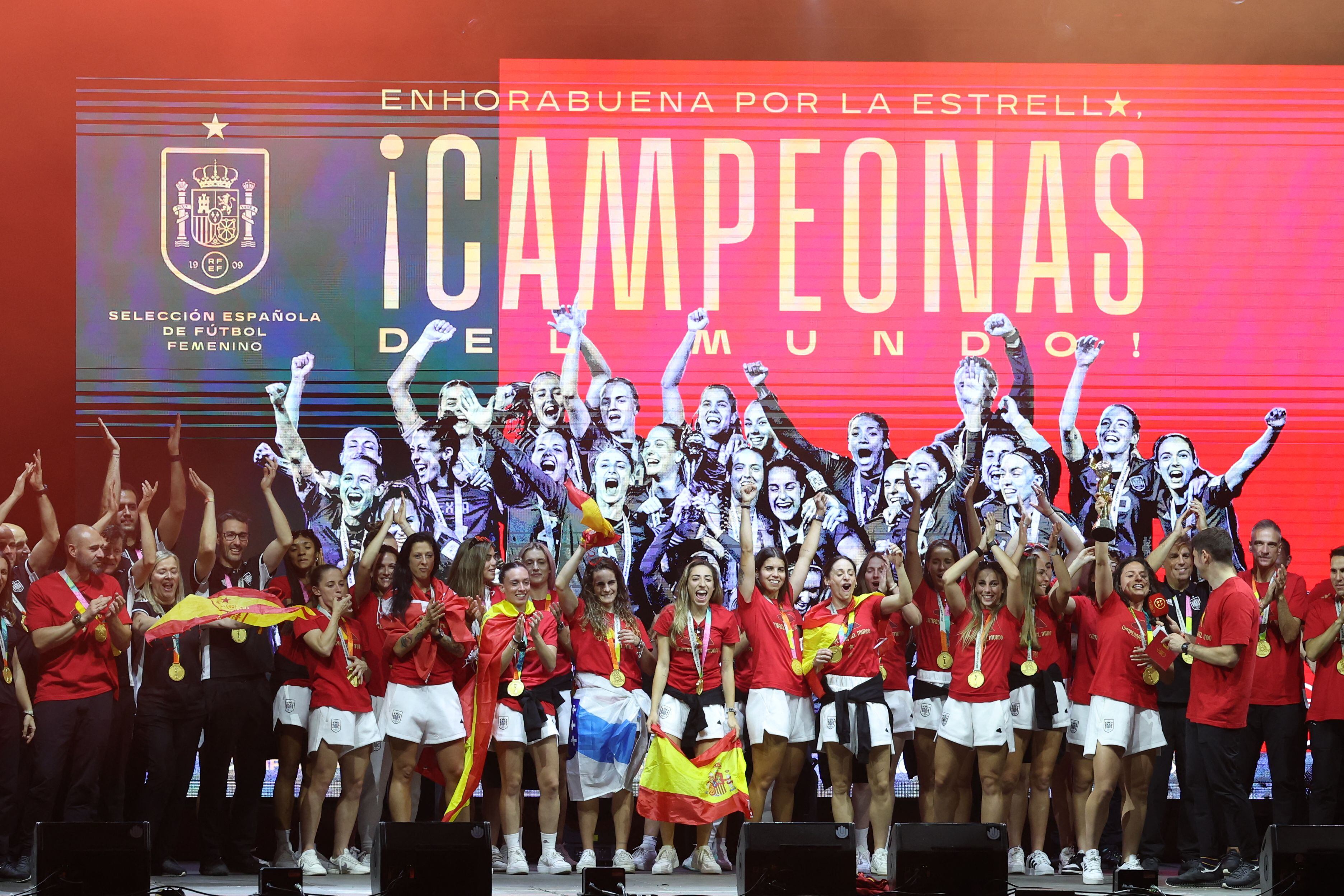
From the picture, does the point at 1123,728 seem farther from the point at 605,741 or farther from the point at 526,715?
the point at 526,715

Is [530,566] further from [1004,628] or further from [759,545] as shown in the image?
[1004,628]

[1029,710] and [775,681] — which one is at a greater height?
[775,681]

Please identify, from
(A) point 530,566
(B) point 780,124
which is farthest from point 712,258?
(A) point 530,566

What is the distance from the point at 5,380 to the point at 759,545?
3966 mm

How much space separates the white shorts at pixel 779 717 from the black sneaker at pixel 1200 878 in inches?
69.4

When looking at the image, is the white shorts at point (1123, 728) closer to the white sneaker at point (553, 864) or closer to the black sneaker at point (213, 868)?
the white sneaker at point (553, 864)

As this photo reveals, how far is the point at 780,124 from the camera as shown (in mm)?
7742

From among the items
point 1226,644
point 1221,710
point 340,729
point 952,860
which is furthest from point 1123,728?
point 340,729

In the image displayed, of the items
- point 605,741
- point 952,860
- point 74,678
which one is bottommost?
point 952,860

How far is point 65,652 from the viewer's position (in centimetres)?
635

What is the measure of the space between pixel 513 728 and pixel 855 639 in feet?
5.28

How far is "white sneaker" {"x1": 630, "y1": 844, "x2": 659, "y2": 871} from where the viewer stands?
6.71 meters

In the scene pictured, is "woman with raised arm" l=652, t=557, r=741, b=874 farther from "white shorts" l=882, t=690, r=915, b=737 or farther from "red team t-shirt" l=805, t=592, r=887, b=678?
"white shorts" l=882, t=690, r=915, b=737

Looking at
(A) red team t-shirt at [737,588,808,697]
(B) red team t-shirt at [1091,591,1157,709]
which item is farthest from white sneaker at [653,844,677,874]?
(B) red team t-shirt at [1091,591,1157,709]
